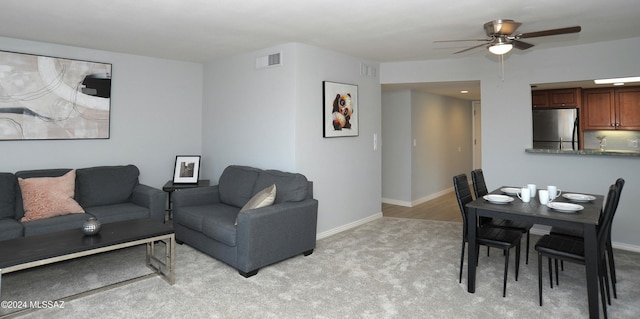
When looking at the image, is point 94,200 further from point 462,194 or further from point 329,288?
point 462,194

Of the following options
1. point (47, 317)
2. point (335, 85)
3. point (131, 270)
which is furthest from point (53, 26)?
point (335, 85)

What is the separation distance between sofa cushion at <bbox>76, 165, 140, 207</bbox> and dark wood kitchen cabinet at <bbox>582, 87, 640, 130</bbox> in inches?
274

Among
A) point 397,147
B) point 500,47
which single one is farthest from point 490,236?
point 397,147

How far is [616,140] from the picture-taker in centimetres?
595

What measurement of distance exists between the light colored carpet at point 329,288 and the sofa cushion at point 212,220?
0.30m

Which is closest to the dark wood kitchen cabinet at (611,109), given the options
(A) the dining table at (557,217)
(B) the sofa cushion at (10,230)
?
(A) the dining table at (557,217)

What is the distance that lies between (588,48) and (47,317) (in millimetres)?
5815

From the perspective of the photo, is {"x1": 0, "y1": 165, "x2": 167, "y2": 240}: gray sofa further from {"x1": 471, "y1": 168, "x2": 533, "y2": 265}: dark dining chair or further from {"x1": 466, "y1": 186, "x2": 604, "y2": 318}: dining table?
{"x1": 471, "y1": 168, "x2": 533, "y2": 265}: dark dining chair

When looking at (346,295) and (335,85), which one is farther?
(335,85)

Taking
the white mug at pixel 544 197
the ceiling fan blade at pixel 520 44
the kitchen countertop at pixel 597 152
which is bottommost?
the white mug at pixel 544 197

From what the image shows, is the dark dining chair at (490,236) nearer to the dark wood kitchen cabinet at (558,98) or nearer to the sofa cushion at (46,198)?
the sofa cushion at (46,198)

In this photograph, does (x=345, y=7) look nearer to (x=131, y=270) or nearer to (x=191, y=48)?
(x=191, y=48)

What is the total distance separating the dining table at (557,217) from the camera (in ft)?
7.96

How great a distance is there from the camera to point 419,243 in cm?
423
